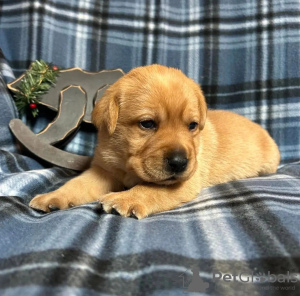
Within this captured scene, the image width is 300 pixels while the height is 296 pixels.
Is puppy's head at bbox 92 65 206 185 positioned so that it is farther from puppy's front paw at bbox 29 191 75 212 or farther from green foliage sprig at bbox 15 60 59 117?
green foliage sprig at bbox 15 60 59 117

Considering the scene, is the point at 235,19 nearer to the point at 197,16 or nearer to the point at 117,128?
the point at 197,16

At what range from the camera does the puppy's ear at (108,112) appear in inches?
85.4

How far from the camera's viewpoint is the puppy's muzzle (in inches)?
75.6

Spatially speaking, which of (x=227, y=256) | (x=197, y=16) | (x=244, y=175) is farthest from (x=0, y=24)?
(x=227, y=256)

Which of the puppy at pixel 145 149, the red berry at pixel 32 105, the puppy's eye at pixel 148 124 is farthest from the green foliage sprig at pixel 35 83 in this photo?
the puppy's eye at pixel 148 124

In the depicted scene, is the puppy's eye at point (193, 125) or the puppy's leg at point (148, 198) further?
the puppy's eye at point (193, 125)

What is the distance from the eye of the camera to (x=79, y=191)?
2270mm

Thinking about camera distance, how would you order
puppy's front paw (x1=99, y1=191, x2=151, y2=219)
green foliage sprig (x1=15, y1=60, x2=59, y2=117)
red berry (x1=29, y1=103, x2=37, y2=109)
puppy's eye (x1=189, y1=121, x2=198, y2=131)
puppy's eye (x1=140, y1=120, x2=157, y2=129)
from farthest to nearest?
red berry (x1=29, y1=103, x2=37, y2=109)
green foliage sprig (x1=15, y1=60, x2=59, y2=117)
puppy's eye (x1=189, y1=121, x2=198, y2=131)
puppy's eye (x1=140, y1=120, x2=157, y2=129)
puppy's front paw (x1=99, y1=191, x2=151, y2=219)

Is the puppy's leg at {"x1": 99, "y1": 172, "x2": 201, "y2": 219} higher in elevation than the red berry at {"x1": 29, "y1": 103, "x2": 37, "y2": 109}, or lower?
lower

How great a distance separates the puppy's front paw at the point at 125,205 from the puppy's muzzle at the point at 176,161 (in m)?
0.29

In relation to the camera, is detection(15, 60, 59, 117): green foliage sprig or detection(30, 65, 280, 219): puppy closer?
detection(30, 65, 280, 219): puppy

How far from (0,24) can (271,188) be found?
3.24 meters

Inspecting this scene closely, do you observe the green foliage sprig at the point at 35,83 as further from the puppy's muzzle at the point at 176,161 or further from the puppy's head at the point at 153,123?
the puppy's muzzle at the point at 176,161

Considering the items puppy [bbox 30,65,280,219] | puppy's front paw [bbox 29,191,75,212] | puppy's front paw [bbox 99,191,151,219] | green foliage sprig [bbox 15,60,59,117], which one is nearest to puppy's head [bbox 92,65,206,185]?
puppy [bbox 30,65,280,219]
